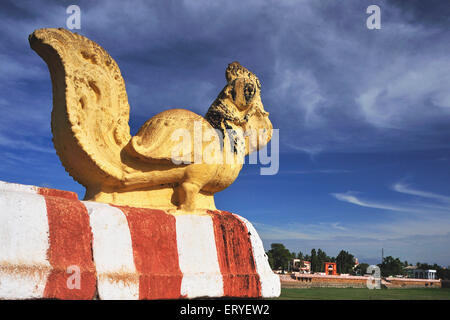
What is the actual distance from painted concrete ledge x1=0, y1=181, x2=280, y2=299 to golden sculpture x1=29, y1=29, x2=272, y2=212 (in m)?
0.51

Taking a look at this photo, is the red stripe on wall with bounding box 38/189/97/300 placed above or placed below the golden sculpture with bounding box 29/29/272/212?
below

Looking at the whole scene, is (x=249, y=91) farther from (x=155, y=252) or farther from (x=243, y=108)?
(x=155, y=252)

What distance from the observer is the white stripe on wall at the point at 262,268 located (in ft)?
18.3

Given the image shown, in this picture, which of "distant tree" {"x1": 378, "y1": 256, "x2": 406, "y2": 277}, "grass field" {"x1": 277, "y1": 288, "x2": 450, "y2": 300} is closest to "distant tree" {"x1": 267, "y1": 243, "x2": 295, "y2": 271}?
"distant tree" {"x1": 378, "y1": 256, "x2": 406, "y2": 277}

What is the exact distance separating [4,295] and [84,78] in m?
2.66

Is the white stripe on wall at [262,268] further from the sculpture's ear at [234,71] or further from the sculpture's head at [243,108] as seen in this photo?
the sculpture's ear at [234,71]

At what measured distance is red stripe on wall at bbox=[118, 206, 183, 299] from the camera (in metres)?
4.55

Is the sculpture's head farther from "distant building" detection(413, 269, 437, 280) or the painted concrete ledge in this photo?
"distant building" detection(413, 269, 437, 280)

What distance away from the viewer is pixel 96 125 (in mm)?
5301

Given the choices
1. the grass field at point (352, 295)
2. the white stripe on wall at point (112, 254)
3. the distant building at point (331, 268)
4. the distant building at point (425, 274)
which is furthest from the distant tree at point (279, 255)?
the white stripe on wall at point (112, 254)

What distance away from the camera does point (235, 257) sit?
5.47 metres

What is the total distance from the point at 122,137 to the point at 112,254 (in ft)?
5.74

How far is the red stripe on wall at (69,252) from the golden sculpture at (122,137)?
1049mm
